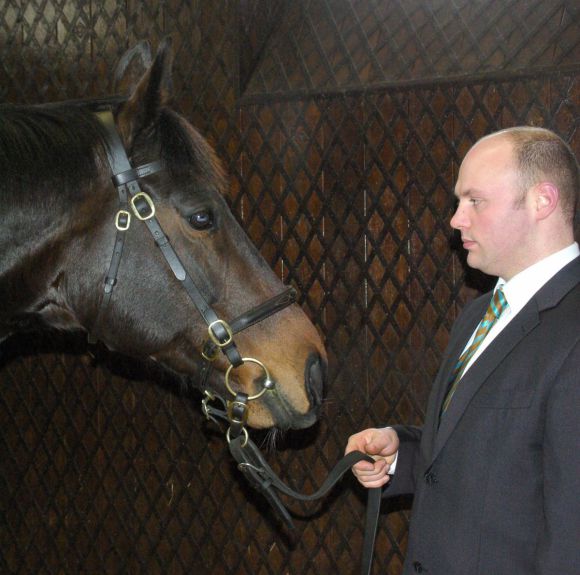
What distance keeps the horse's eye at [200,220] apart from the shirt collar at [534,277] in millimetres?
702

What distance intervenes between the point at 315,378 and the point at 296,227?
1.31 meters

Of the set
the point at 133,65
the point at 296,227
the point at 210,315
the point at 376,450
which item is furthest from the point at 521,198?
the point at 296,227

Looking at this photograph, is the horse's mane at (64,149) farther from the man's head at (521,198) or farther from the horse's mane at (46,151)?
the man's head at (521,198)

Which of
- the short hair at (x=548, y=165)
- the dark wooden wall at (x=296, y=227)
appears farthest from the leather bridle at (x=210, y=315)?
the dark wooden wall at (x=296, y=227)

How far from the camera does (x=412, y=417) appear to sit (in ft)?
9.83

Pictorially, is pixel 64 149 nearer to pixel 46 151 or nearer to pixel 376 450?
pixel 46 151

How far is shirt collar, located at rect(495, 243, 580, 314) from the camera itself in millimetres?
1505

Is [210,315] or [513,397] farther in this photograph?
[210,315]

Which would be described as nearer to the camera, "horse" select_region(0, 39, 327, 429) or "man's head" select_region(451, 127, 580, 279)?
"man's head" select_region(451, 127, 580, 279)

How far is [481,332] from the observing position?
1.62 m

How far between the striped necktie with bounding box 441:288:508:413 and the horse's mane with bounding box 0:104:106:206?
90 cm

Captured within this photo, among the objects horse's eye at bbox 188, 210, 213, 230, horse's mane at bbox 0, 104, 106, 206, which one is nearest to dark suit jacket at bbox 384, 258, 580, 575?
horse's eye at bbox 188, 210, 213, 230

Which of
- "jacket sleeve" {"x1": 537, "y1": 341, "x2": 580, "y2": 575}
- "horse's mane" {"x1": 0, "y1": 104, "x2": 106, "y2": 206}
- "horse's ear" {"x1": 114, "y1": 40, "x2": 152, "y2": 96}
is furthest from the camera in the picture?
"horse's ear" {"x1": 114, "y1": 40, "x2": 152, "y2": 96}

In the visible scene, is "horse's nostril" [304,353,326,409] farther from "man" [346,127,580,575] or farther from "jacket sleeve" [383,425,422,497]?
"man" [346,127,580,575]
